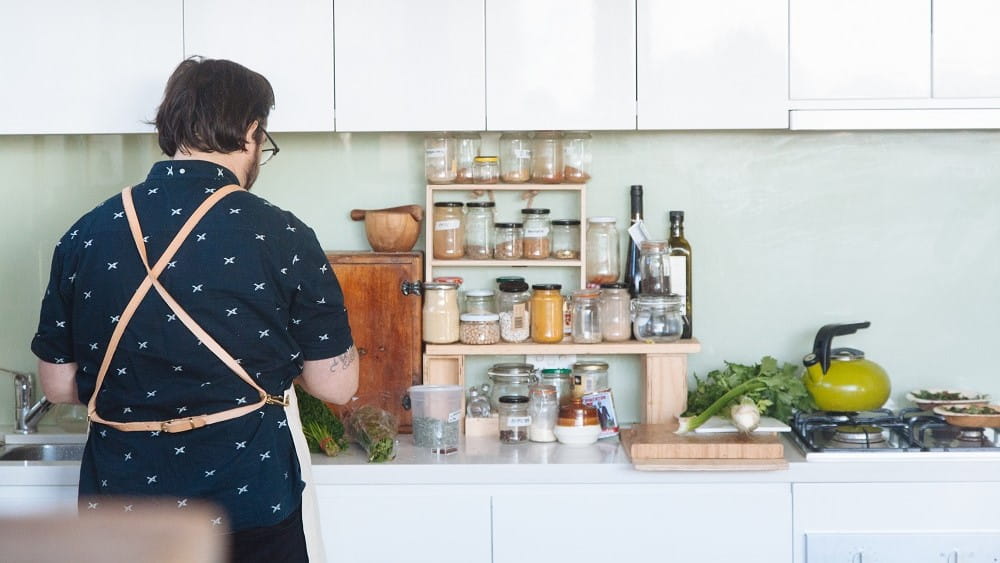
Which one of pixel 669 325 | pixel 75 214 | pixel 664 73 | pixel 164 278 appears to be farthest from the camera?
pixel 75 214

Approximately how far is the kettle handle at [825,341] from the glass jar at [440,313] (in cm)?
92

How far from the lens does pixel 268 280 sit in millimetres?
1997

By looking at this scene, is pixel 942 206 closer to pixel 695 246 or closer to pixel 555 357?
pixel 695 246

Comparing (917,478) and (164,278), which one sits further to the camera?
(917,478)

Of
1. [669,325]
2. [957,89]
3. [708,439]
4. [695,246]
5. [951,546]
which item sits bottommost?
[951,546]

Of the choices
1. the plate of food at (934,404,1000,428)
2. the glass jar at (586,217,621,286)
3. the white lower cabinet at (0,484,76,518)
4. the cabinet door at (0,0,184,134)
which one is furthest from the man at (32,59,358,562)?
the plate of food at (934,404,1000,428)

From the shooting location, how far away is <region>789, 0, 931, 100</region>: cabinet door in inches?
106

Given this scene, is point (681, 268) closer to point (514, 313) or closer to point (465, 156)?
point (514, 313)

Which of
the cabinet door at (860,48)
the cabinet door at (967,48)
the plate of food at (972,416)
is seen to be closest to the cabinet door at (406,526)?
the plate of food at (972,416)

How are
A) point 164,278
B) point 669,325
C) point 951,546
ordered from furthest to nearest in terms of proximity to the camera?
point 669,325, point 951,546, point 164,278

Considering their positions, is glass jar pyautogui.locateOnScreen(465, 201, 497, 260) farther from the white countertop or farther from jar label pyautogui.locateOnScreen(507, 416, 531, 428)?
the white countertop

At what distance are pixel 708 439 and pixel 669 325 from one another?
380 mm

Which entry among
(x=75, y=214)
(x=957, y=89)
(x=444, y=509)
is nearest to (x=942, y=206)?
(x=957, y=89)

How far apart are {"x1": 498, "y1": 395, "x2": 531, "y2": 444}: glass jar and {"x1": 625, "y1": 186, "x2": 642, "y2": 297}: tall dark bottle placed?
1.50 feet
